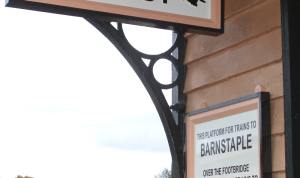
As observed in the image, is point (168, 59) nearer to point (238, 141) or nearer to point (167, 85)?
point (167, 85)

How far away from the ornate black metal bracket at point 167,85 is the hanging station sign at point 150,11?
0.52 m

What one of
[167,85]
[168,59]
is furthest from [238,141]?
[168,59]

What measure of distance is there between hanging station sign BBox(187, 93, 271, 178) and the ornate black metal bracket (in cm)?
17

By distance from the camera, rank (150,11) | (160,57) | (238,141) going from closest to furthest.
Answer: (150,11), (238,141), (160,57)

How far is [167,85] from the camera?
8.10 feet

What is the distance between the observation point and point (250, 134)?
6.11ft

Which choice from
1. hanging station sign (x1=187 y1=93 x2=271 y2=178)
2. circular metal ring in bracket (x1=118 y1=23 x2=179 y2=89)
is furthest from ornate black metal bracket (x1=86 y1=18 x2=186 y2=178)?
hanging station sign (x1=187 y1=93 x2=271 y2=178)

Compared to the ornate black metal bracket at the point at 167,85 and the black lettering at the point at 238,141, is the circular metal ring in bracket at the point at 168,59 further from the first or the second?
the black lettering at the point at 238,141

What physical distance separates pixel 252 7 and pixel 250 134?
621 millimetres

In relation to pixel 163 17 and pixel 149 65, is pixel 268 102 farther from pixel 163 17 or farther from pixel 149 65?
pixel 149 65

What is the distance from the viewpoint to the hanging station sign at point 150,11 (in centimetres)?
165

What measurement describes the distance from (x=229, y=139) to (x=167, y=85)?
1.99 ft

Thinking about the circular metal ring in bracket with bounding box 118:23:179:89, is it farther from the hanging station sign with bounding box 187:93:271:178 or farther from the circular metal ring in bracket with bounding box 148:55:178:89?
the hanging station sign with bounding box 187:93:271:178

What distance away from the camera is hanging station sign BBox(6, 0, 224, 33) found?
165cm
